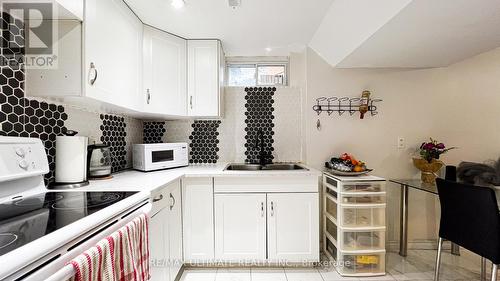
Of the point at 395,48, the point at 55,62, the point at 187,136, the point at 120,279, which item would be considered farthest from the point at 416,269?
the point at 55,62

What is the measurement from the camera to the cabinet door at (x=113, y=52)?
1.29 metres

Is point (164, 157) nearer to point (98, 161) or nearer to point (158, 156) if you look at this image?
point (158, 156)

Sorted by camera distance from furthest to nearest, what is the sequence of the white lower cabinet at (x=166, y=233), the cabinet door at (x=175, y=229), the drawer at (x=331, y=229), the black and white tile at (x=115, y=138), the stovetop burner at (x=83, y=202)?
the drawer at (x=331, y=229)
the black and white tile at (x=115, y=138)
the cabinet door at (x=175, y=229)
the white lower cabinet at (x=166, y=233)
the stovetop burner at (x=83, y=202)

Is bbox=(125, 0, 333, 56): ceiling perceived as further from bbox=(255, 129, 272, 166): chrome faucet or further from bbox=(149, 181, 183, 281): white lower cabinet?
bbox=(149, 181, 183, 281): white lower cabinet

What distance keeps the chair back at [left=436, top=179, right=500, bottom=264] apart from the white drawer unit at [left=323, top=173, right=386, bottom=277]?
1.37ft

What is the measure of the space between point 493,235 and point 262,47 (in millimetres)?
2368

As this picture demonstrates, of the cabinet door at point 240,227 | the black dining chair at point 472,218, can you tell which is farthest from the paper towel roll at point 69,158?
the black dining chair at point 472,218

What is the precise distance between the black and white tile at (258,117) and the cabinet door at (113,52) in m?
1.20

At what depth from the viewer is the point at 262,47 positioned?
8.34ft

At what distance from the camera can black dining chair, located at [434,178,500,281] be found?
4.52 feet

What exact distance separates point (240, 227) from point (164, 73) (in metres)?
1.54

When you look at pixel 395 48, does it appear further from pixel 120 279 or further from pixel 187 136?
pixel 120 279

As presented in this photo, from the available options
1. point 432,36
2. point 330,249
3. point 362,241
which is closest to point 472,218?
point 362,241

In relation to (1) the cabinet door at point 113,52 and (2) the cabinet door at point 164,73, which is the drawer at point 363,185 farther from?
(1) the cabinet door at point 113,52
